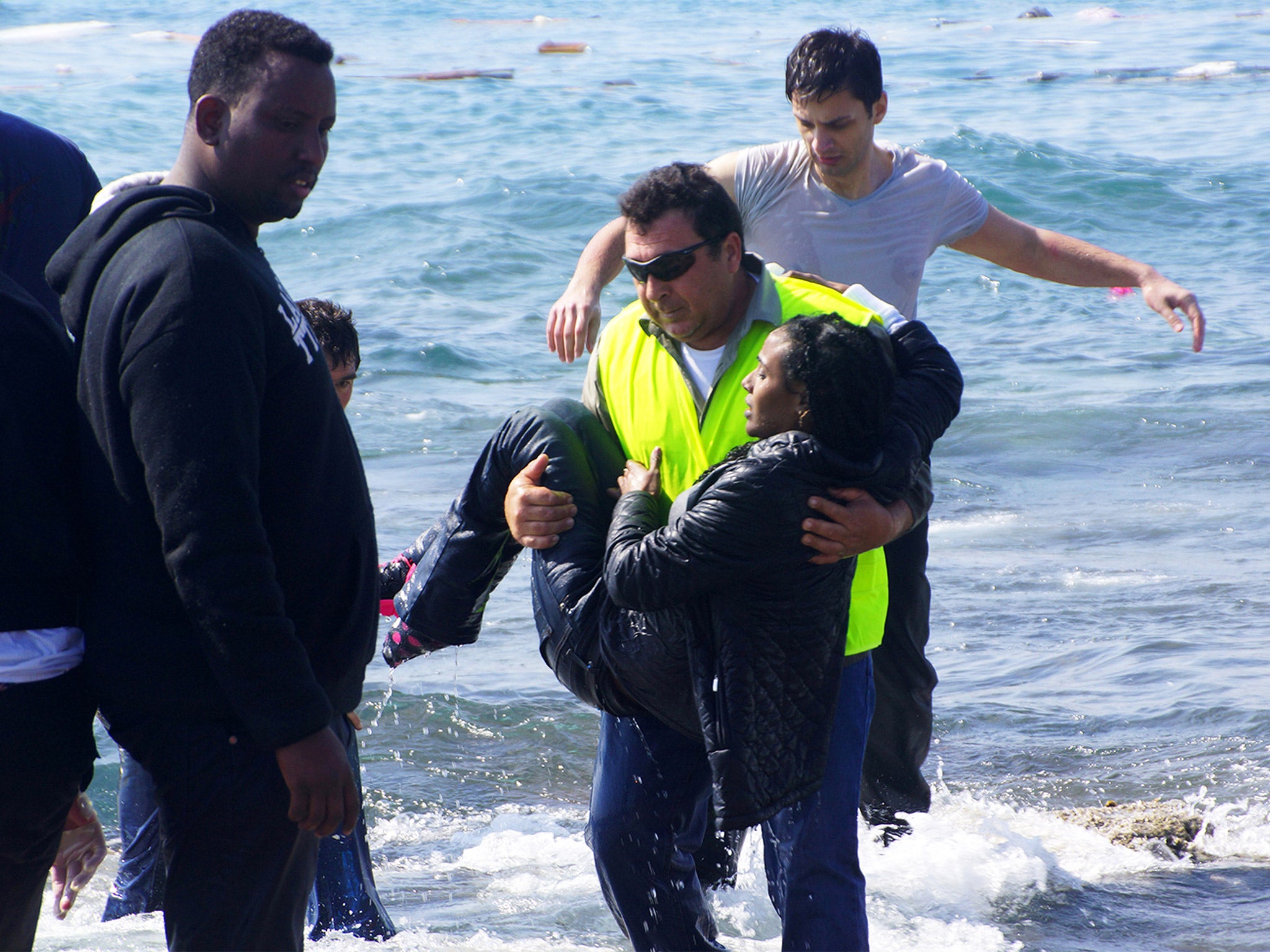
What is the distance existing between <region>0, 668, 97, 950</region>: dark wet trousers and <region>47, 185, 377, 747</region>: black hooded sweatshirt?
2.5 inches

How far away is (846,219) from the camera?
4004 mm

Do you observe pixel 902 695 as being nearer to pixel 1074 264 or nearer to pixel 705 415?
pixel 705 415

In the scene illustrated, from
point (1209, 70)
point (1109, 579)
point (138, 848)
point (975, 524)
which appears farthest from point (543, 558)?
point (1209, 70)

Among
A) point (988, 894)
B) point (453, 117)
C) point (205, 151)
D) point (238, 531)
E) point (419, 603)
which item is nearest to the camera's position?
point (238, 531)

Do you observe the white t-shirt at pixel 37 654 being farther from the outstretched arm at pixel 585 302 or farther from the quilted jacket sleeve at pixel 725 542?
the outstretched arm at pixel 585 302

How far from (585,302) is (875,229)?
3.21 ft

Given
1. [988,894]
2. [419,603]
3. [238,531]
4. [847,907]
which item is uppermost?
[238,531]

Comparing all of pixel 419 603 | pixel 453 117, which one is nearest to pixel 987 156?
pixel 453 117

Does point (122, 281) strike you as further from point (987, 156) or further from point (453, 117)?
point (453, 117)

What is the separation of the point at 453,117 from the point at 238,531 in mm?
22670

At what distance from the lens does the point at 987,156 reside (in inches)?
770

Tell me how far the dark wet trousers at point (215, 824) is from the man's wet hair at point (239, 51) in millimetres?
989

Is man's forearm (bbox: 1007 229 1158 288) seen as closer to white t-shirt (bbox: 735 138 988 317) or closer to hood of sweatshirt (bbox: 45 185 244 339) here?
white t-shirt (bbox: 735 138 988 317)

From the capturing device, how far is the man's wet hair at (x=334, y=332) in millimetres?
3642
